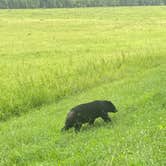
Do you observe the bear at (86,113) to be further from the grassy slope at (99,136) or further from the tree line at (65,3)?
the tree line at (65,3)

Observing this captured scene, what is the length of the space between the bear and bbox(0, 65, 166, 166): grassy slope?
0.78ft

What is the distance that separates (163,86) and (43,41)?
26383mm

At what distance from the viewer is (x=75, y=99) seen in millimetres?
18438

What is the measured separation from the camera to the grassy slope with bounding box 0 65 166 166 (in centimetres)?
895

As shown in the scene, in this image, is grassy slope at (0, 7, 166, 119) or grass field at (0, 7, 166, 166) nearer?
grass field at (0, 7, 166, 166)

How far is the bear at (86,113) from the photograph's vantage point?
1212 cm

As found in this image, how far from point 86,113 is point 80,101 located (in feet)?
17.4

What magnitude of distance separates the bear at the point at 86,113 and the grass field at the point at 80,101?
0.25m

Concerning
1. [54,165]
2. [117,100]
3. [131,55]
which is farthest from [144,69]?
[54,165]

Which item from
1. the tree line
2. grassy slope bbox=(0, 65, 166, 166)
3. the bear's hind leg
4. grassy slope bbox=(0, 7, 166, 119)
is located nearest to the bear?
the bear's hind leg

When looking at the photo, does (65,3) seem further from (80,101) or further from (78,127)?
Result: (78,127)

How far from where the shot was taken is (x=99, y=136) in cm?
1116

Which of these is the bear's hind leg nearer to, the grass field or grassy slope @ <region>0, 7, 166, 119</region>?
the grass field

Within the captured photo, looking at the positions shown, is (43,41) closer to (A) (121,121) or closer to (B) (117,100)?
(B) (117,100)
